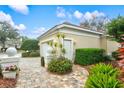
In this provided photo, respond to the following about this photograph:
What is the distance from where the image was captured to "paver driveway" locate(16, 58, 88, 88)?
15.9ft

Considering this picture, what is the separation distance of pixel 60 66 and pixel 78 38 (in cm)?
98

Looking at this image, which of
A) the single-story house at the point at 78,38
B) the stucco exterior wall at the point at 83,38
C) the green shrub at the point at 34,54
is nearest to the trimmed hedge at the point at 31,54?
the green shrub at the point at 34,54

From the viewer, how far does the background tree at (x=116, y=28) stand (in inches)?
206

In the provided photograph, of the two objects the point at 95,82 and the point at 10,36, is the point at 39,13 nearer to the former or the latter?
the point at 10,36

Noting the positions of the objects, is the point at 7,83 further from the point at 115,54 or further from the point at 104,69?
the point at 115,54

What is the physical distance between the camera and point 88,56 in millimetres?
5328

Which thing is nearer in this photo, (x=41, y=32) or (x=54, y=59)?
(x=41, y=32)

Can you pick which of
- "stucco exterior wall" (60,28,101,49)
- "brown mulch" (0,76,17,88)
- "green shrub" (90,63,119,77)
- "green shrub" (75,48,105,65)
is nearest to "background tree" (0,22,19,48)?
"brown mulch" (0,76,17,88)

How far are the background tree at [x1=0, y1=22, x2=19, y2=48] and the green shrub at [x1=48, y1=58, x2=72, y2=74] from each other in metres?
1.25

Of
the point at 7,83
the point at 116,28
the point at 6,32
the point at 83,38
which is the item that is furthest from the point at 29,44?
the point at 116,28

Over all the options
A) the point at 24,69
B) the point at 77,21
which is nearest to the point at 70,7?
the point at 77,21

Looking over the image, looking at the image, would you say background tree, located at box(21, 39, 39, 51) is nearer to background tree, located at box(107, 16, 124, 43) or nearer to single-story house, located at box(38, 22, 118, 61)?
single-story house, located at box(38, 22, 118, 61)

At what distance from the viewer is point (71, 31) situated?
5.06 meters

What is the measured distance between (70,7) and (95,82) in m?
2.13
